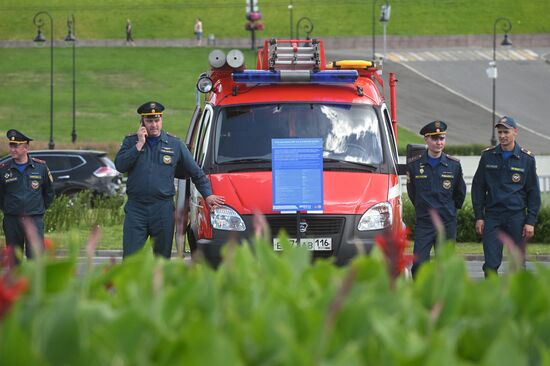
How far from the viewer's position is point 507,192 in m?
12.8

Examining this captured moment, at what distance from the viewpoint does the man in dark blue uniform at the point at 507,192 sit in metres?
12.7

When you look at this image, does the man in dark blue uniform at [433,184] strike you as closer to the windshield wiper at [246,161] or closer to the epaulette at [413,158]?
the epaulette at [413,158]

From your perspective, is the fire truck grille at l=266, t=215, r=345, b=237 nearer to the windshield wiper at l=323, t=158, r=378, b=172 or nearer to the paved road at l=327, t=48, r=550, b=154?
the windshield wiper at l=323, t=158, r=378, b=172

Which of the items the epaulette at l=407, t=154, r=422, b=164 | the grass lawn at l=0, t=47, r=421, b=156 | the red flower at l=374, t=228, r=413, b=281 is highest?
the grass lawn at l=0, t=47, r=421, b=156

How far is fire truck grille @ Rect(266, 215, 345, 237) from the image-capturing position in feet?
42.4

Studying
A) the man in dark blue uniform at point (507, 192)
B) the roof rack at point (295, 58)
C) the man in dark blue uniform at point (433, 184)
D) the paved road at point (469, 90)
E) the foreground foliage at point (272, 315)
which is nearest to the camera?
the foreground foliage at point (272, 315)

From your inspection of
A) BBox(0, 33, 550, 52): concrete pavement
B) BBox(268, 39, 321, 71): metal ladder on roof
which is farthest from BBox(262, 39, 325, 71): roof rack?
BBox(0, 33, 550, 52): concrete pavement

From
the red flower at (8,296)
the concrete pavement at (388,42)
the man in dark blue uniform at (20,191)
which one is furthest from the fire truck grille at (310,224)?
the concrete pavement at (388,42)

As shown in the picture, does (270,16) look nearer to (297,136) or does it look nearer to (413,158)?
(297,136)

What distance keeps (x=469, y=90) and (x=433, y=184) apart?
194 feet

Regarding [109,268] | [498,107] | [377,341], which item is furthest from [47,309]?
[498,107]

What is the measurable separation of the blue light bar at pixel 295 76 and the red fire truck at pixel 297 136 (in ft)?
0.03

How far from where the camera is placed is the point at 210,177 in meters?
13.4

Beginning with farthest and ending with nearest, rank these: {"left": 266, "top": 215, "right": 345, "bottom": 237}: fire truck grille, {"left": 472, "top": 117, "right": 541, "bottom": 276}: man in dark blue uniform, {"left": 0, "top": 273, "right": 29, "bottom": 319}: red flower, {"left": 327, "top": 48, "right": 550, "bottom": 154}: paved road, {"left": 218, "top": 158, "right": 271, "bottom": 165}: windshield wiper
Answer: {"left": 327, "top": 48, "right": 550, "bottom": 154}: paved road < {"left": 218, "top": 158, "right": 271, "bottom": 165}: windshield wiper < {"left": 266, "top": 215, "right": 345, "bottom": 237}: fire truck grille < {"left": 472, "top": 117, "right": 541, "bottom": 276}: man in dark blue uniform < {"left": 0, "top": 273, "right": 29, "bottom": 319}: red flower
